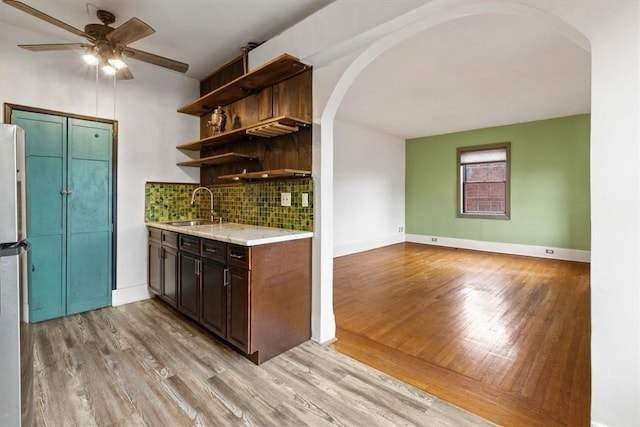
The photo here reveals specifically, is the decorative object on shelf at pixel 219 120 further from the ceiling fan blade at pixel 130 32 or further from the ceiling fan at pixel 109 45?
the ceiling fan blade at pixel 130 32

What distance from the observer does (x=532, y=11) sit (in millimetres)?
1619

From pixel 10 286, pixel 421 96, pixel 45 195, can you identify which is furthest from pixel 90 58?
pixel 421 96

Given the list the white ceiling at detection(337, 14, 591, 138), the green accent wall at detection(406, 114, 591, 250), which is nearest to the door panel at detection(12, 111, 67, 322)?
the white ceiling at detection(337, 14, 591, 138)

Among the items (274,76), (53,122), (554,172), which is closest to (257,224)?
(274,76)

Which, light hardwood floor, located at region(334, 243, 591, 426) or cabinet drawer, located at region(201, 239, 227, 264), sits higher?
cabinet drawer, located at region(201, 239, 227, 264)

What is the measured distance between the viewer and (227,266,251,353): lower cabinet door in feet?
7.26

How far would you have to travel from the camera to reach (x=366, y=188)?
6648 mm

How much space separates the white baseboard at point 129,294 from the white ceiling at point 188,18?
98.5 inches

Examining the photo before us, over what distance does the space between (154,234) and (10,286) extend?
2.10 m

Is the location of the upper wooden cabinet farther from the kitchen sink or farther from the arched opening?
the kitchen sink

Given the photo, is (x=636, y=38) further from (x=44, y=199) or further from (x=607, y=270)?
(x=44, y=199)

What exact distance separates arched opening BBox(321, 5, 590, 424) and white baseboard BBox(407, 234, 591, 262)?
35.7 inches

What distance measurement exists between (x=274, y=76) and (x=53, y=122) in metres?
2.22

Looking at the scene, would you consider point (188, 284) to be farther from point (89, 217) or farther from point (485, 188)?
point (485, 188)
